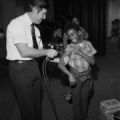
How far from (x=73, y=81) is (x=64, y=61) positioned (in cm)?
25

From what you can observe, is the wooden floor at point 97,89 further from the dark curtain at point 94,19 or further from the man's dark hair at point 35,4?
the man's dark hair at point 35,4

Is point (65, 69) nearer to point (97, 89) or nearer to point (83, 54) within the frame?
point (83, 54)

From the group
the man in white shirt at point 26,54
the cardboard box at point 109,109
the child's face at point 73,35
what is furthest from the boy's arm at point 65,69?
the cardboard box at point 109,109

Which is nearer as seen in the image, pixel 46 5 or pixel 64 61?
pixel 46 5

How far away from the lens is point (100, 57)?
6320 mm

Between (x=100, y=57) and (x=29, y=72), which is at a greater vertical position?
(x=29, y=72)

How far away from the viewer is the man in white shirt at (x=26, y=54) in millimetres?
1677

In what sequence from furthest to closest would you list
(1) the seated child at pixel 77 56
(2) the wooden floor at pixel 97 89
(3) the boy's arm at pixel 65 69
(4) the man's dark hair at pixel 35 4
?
(2) the wooden floor at pixel 97 89, (1) the seated child at pixel 77 56, (3) the boy's arm at pixel 65 69, (4) the man's dark hair at pixel 35 4

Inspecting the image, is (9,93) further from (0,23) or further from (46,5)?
(0,23)

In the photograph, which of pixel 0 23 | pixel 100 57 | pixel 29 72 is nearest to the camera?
pixel 29 72

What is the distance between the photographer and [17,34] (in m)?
1.66

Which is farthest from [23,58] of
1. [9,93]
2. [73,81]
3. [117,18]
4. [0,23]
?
[117,18]

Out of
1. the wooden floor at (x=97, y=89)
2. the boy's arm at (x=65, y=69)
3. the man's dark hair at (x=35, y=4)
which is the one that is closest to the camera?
the man's dark hair at (x=35, y=4)

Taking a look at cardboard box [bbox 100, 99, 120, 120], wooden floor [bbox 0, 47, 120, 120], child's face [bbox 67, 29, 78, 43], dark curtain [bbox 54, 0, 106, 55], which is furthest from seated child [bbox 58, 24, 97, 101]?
dark curtain [bbox 54, 0, 106, 55]
